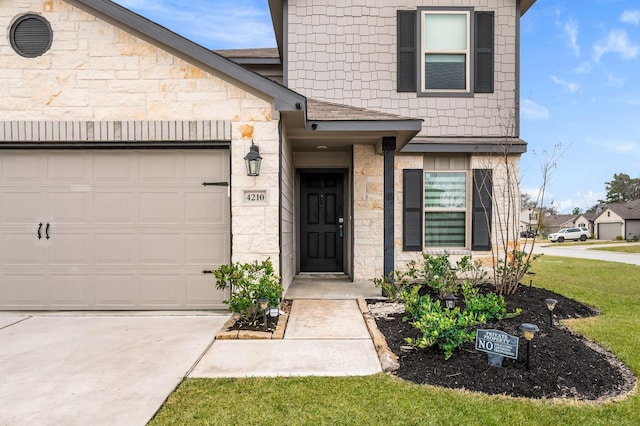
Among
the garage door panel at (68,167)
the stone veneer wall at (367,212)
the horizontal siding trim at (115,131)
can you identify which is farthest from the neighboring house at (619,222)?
the garage door panel at (68,167)

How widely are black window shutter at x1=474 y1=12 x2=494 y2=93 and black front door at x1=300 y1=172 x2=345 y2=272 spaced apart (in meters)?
3.16

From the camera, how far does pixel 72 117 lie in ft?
17.8

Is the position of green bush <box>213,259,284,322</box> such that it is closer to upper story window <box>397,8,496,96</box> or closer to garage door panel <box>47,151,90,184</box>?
garage door panel <box>47,151,90,184</box>

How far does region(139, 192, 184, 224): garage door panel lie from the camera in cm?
Answer: 564

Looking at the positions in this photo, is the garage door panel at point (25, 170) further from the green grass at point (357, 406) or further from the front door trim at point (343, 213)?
the front door trim at point (343, 213)

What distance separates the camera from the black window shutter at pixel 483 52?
7906 mm

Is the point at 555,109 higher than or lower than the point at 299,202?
higher

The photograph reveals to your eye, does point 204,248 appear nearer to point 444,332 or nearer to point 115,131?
point 115,131

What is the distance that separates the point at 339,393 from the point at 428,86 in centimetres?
634

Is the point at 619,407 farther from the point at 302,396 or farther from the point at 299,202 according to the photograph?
the point at 299,202

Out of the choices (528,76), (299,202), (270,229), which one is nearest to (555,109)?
(528,76)

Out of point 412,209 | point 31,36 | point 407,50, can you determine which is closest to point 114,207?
point 31,36

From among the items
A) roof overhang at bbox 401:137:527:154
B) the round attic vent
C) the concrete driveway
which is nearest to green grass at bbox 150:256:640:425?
the concrete driveway

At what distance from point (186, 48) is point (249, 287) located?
2.99 metres
